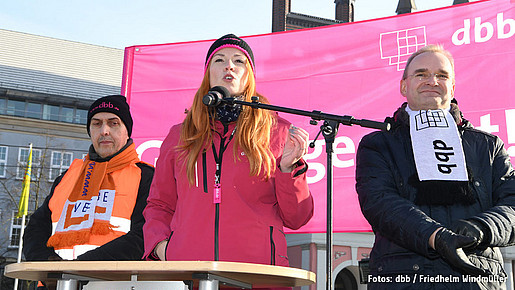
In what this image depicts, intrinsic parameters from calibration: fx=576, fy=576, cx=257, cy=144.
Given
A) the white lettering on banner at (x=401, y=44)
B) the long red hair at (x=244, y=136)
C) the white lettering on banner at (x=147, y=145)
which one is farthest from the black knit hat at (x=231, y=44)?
the white lettering on banner at (x=147, y=145)

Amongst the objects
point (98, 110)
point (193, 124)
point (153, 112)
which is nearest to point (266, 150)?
point (193, 124)

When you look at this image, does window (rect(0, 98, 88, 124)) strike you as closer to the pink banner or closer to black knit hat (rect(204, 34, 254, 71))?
the pink banner

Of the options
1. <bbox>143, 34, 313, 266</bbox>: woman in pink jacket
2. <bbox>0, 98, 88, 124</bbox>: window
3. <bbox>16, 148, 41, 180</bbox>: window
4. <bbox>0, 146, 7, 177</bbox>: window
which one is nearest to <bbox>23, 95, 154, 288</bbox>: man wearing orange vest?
<bbox>143, 34, 313, 266</bbox>: woman in pink jacket

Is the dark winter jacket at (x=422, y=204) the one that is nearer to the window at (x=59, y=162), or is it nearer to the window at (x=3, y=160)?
the window at (x=59, y=162)

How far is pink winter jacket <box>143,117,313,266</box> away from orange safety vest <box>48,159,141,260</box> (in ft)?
3.01

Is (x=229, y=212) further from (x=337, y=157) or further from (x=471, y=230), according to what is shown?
(x=337, y=157)

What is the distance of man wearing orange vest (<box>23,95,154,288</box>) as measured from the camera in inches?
146

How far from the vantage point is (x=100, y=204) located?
3.84 meters

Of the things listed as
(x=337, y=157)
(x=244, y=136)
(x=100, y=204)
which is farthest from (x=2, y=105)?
(x=244, y=136)

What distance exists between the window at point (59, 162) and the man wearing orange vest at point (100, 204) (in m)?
29.6

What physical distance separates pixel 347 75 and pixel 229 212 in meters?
3.11

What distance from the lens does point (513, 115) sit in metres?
4.72

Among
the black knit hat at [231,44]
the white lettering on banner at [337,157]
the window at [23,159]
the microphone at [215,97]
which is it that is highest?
the window at [23,159]

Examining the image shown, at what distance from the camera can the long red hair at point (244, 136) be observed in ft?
9.09
